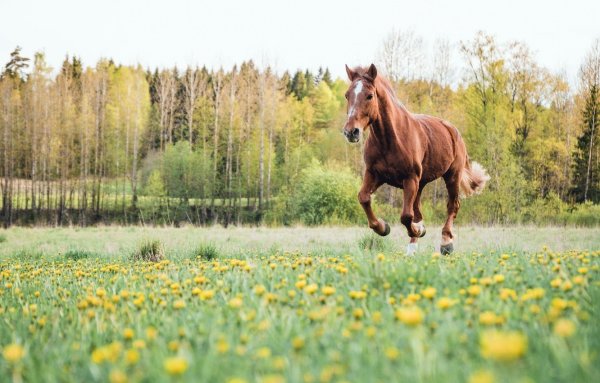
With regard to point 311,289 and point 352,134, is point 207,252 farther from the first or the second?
point 311,289

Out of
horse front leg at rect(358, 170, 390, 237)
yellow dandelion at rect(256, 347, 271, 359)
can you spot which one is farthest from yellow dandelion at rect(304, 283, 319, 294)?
horse front leg at rect(358, 170, 390, 237)

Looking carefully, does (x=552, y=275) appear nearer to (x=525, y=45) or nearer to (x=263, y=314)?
(x=263, y=314)

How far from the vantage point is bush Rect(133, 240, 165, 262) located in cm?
905

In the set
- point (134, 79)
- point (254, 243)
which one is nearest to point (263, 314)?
point (254, 243)

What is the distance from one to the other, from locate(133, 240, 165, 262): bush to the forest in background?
21848 mm

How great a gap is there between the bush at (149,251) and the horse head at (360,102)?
16.4 feet

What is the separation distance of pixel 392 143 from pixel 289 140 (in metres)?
48.8

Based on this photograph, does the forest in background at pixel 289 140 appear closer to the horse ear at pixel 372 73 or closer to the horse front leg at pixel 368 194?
the horse front leg at pixel 368 194

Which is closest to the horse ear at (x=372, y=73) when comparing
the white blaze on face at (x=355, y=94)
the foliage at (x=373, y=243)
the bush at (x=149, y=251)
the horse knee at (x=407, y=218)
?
the white blaze on face at (x=355, y=94)

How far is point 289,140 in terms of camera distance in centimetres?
5506

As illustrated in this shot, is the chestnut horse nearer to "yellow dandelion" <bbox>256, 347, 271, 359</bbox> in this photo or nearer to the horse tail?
the horse tail

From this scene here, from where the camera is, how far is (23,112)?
150 feet

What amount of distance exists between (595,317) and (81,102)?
53759 mm

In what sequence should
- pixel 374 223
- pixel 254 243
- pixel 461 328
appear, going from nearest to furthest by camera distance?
pixel 461 328, pixel 374 223, pixel 254 243
